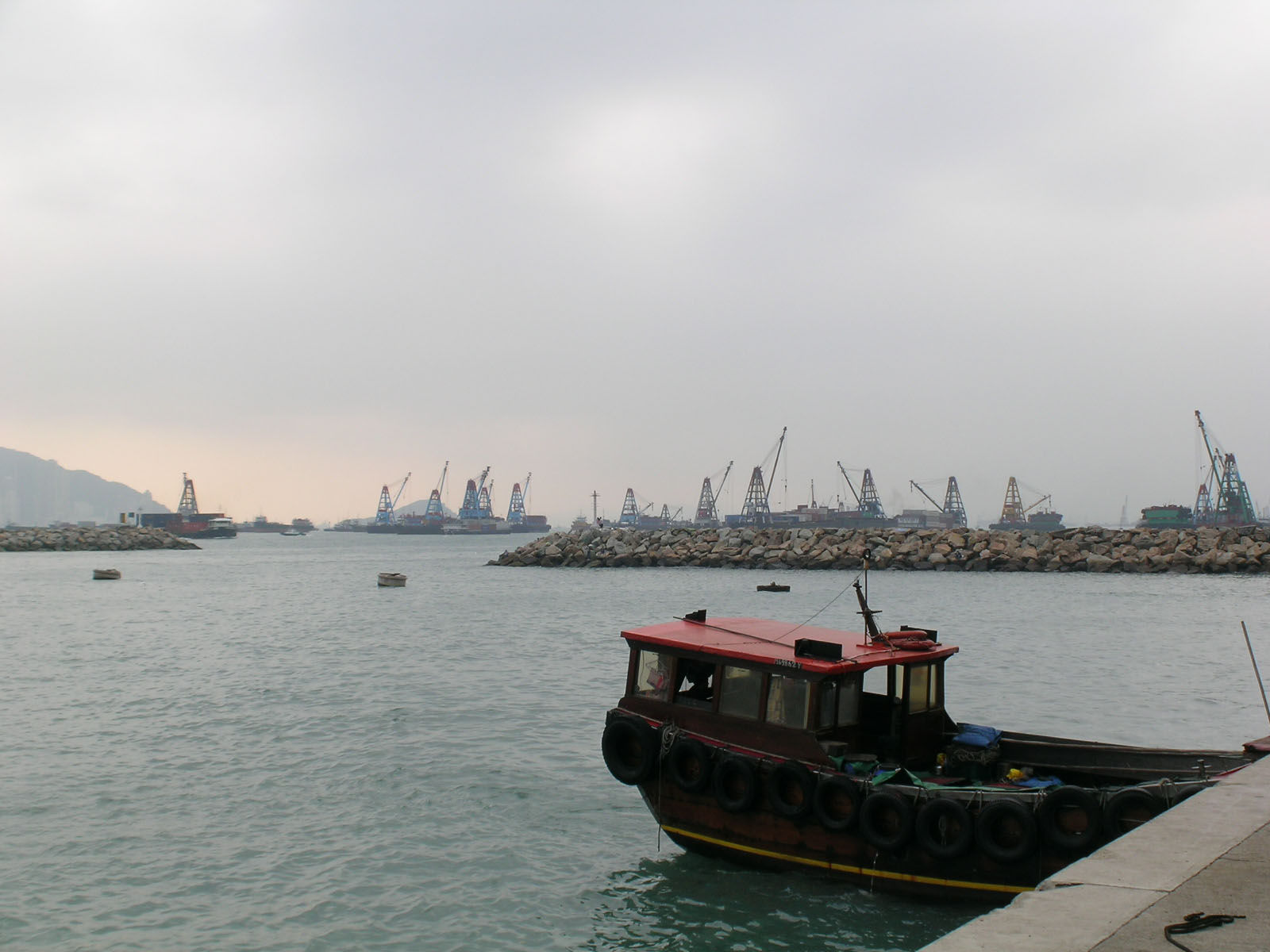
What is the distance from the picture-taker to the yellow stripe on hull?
845 cm

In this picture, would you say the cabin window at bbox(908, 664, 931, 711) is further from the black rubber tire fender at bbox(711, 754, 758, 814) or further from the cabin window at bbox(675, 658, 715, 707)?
the cabin window at bbox(675, 658, 715, 707)

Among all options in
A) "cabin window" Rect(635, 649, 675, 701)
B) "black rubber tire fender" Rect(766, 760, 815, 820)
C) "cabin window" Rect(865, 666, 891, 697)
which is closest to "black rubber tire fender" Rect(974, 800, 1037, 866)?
"black rubber tire fender" Rect(766, 760, 815, 820)

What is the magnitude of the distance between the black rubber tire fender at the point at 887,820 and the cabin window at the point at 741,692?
1.53m

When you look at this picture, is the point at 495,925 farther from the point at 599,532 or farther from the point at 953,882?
the point at 599,532

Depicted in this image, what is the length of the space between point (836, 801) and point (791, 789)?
48cm

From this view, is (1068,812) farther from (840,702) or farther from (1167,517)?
(1167,517)

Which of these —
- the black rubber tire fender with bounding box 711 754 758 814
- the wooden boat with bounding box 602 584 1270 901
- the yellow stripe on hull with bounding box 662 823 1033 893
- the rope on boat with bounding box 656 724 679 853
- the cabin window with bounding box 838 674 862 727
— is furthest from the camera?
the rope on boat with bounding box 656 724 679 853

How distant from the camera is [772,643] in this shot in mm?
10562

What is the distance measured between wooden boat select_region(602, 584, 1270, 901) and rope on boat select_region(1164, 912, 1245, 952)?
10.2ft

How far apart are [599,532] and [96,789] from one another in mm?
69954

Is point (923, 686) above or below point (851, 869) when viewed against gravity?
above

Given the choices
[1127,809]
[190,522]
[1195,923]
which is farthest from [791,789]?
[190,522]

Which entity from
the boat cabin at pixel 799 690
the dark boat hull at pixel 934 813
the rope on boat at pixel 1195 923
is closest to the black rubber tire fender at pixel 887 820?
the dark boat hull at pixel 934 813

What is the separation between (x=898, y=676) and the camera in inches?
406
